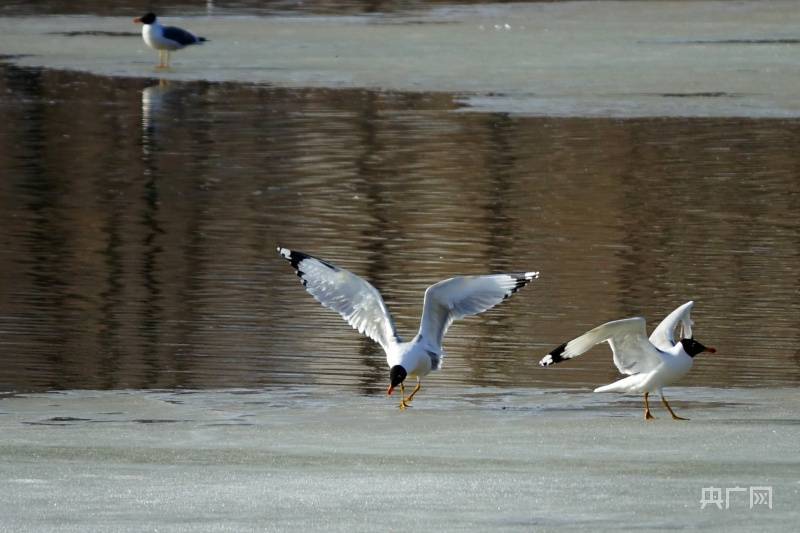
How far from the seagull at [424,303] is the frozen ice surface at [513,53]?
1224 centimetres

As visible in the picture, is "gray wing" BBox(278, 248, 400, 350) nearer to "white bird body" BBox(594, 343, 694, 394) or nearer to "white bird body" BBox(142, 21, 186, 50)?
"white bird body" BBox(594, 343, 694, 394)

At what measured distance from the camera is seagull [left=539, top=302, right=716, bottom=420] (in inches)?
318

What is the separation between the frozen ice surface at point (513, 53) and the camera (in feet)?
73.8

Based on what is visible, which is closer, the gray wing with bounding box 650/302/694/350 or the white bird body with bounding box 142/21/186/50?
the gray wing with bounding box 650/302/694/350

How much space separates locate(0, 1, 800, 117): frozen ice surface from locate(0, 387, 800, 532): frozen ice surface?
512 inches

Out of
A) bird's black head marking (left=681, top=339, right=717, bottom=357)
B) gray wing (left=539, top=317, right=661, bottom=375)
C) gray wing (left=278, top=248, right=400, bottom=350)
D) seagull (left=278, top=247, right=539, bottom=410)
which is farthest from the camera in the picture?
gray wing (left=278, top=248, right=400, bottom=350)

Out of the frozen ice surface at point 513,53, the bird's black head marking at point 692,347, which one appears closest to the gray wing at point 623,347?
the bird's black head marking at point 692,347

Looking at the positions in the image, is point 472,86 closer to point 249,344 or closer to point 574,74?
point 574,74

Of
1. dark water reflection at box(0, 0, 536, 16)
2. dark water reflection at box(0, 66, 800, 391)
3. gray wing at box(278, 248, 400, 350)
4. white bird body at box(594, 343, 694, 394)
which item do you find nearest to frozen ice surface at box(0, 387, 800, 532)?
white bird body at box(594, 343, 694, 394)

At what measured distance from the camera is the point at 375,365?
973 centimetres

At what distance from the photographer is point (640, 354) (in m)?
8.21

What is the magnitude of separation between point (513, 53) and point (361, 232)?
1301cm

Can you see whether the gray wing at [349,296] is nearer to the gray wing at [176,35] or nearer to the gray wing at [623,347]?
the gray wing at [623,347]

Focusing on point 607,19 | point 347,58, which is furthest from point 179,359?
point 607,19
